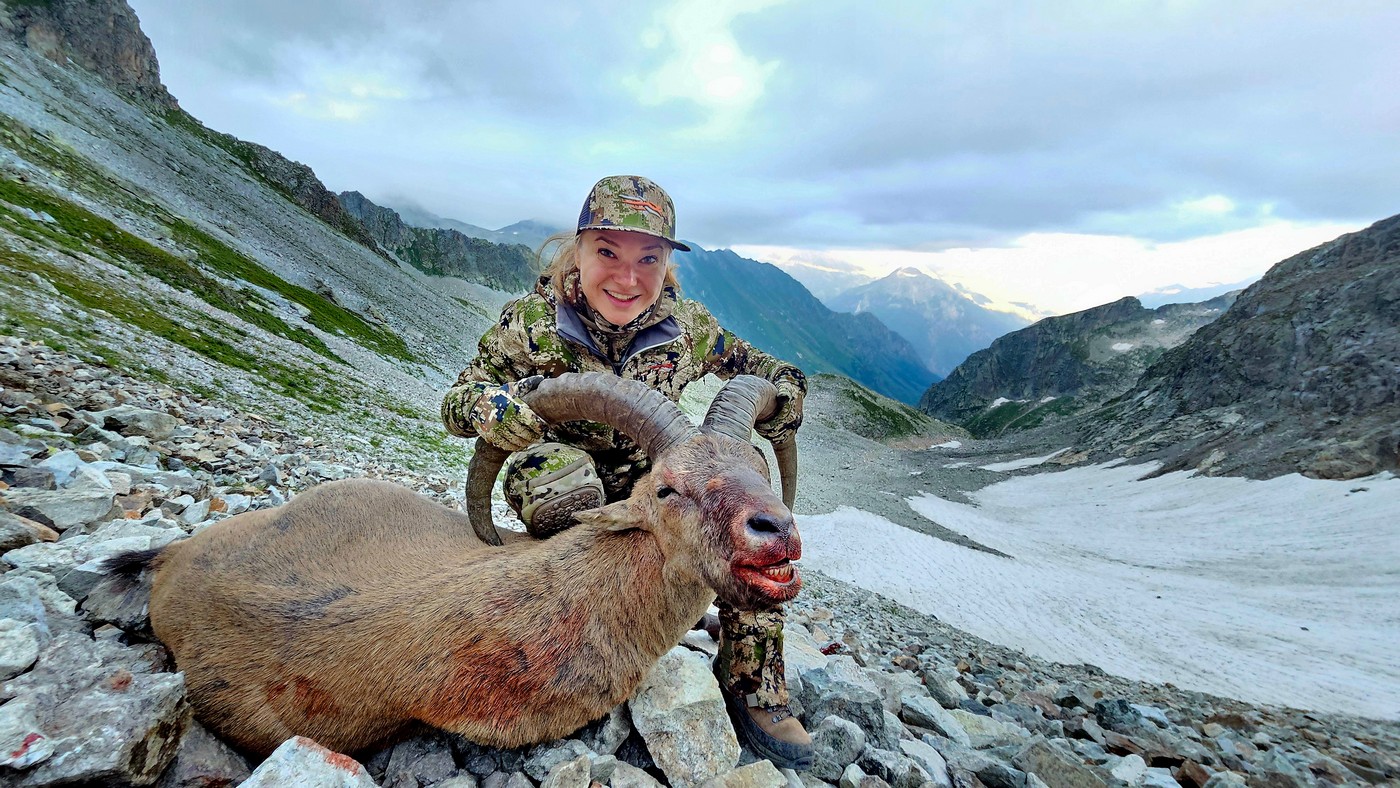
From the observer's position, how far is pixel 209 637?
3.76 m

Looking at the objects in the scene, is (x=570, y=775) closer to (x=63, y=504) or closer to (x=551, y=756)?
(x=551, y=756)

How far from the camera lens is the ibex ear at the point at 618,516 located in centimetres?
409

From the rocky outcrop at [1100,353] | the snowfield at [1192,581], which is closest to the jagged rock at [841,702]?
the snowfield at [1192,581]

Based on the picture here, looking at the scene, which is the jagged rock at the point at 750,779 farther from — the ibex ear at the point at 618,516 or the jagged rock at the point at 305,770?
the jagged rock at the point at 305,770

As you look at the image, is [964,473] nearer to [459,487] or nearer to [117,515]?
[459,487]

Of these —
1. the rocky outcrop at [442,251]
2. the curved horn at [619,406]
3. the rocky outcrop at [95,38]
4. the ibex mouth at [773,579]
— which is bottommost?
the ibex mouth at [773,579]

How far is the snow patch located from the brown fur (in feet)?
308

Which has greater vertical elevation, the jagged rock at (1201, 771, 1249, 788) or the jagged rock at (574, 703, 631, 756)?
the jagged rock at (1201, 771, 1249, 788)

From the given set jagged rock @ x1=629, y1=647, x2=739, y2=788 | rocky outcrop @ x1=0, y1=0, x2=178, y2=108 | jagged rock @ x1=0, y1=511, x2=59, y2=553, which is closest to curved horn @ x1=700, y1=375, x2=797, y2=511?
jagged rock @ x1=629, y1=647, x2=739, y2=788

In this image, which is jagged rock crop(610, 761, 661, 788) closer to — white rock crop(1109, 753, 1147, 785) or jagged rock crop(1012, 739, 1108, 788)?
jagged rock crop(1012, 739, 1108, 788)

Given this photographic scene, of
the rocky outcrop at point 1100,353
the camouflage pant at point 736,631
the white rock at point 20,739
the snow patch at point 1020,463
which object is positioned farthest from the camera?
the rocky outcrop at point 1100,353

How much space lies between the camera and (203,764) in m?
3.33

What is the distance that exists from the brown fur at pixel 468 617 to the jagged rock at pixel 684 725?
1.17 feet

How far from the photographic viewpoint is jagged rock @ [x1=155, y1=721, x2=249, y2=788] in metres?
3.22
